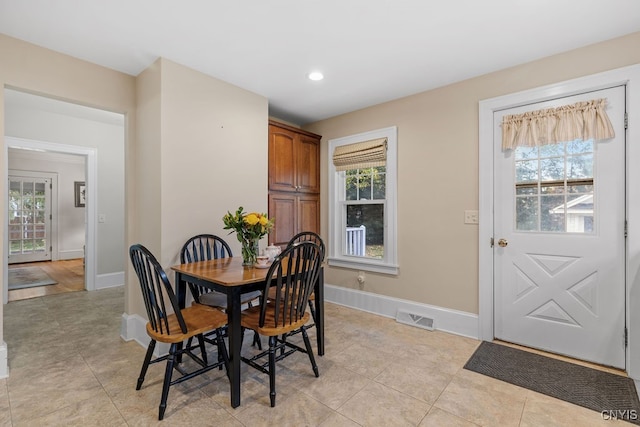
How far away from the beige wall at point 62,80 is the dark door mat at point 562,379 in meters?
3.52

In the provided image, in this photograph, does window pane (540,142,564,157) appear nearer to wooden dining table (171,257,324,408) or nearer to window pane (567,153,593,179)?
window pane (567,153,593,179)

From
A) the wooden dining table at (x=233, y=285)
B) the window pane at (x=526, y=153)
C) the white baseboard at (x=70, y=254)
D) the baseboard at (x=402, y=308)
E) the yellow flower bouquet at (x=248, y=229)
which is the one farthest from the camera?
the white baseboard at (x=70, y=254)

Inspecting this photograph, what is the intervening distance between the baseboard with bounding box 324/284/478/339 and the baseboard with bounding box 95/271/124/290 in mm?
3249

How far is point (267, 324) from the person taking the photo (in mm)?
1938

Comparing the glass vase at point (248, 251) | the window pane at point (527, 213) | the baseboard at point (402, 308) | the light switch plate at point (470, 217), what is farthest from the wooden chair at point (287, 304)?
the window pane at point (527, 213)

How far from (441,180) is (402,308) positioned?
4.62 ft

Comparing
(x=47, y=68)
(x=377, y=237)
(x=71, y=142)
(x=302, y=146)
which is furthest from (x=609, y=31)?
(x=71, y=142)

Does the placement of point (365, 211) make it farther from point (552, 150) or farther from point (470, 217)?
point (552, 150)

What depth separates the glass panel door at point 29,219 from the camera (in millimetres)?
6625

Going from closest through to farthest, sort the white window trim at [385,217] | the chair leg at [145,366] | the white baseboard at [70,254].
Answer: the chair leg at [145,366] < the white window trim at [385,217] < the white baseboard at [70,254]

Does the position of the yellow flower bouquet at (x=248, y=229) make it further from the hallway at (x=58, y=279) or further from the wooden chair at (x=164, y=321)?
the hallway at (x=58, y=279)

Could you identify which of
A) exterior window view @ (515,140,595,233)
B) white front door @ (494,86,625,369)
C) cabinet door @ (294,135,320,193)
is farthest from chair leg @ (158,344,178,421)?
exterior window view @ (515,140,595,233)

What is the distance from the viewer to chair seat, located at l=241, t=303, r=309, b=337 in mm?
1880

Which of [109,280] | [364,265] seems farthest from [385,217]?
[109,280]
